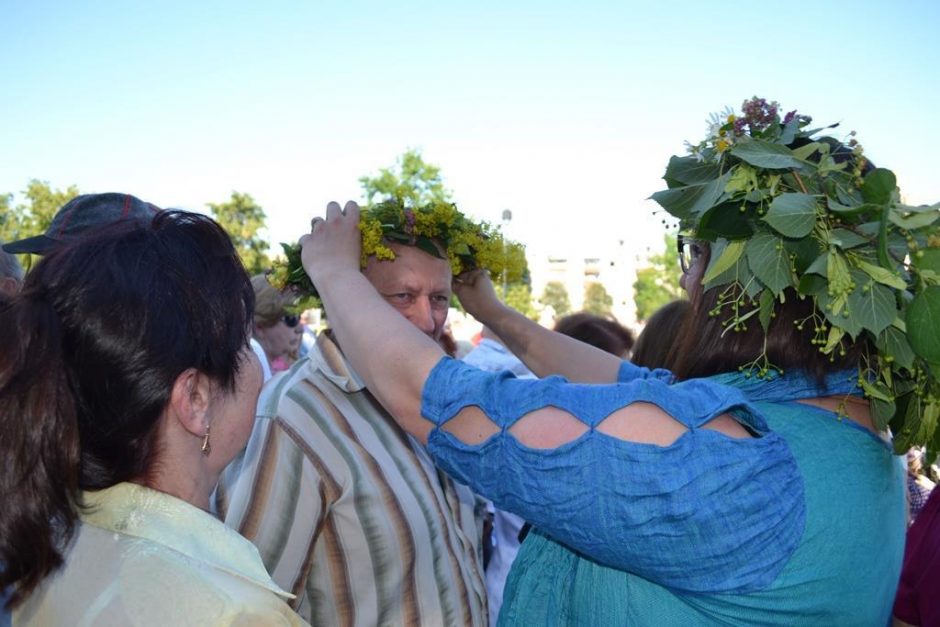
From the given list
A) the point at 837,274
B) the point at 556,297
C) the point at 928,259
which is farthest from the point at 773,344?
the point at 556,297

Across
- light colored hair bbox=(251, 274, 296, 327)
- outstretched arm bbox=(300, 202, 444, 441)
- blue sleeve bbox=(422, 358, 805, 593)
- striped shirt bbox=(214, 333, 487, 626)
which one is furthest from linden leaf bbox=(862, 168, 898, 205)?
light colored hair bbox=(251, 274, 296, 327)

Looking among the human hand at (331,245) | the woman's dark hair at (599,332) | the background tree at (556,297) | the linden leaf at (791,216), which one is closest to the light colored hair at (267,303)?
the woman's dark hair at (599,332)

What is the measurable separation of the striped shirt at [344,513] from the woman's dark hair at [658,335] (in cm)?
211

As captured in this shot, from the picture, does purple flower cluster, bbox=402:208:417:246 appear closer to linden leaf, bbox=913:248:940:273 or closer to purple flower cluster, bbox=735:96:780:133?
purple flower cluster, bbox=735:96:780:133

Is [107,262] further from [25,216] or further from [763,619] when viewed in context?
[25,216]

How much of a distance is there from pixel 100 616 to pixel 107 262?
59 cm

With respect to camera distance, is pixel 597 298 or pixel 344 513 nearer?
pixel 344 513

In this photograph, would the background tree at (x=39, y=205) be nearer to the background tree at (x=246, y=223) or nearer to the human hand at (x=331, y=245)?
the background tree at (x=246, y=223)

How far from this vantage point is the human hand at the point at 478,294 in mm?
2955

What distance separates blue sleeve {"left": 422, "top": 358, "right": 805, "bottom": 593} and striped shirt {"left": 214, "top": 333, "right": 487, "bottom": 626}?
0.88 metres

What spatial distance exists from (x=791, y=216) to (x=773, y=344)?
10.7 inches

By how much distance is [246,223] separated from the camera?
1409 inches

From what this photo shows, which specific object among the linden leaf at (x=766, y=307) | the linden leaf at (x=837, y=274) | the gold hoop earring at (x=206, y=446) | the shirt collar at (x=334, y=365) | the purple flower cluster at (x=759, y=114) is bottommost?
the gold hoop earring at (x=206, y=446)

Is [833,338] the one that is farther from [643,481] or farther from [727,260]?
[643,481]
